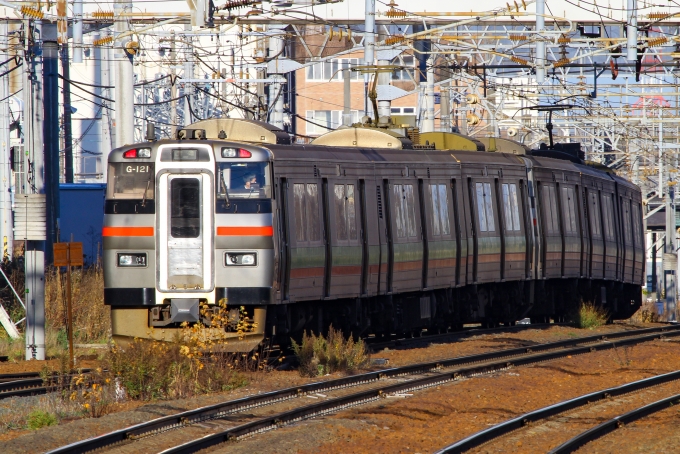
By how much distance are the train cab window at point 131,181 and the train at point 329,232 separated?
20 mm

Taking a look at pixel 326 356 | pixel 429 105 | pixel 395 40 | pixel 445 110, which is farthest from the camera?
pixel 445 110

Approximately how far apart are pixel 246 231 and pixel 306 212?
1.45 m

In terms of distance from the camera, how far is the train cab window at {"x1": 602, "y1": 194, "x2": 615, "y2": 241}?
27.8 m

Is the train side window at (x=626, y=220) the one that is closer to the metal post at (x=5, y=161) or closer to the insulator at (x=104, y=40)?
the insulator at (x=104, y=40)

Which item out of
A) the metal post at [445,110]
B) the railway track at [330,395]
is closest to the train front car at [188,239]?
the railway track at [330,395]

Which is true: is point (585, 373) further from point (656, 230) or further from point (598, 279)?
point (656, 230)

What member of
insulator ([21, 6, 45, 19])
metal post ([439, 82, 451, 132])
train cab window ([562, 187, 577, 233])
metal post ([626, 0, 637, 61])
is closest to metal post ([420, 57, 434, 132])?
metal post ([439, 82, 451, 132])

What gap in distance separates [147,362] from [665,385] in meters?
6.54

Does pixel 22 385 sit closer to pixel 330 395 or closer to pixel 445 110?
pixel 330 395

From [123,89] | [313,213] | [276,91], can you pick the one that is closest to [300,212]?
[313,213]

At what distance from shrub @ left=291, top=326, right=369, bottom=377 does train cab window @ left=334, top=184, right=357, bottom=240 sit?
1.73 m

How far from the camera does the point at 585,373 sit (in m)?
16.9

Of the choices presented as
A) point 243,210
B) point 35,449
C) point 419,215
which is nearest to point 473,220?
point 419,215

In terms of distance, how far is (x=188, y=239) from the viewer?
15.7 m
